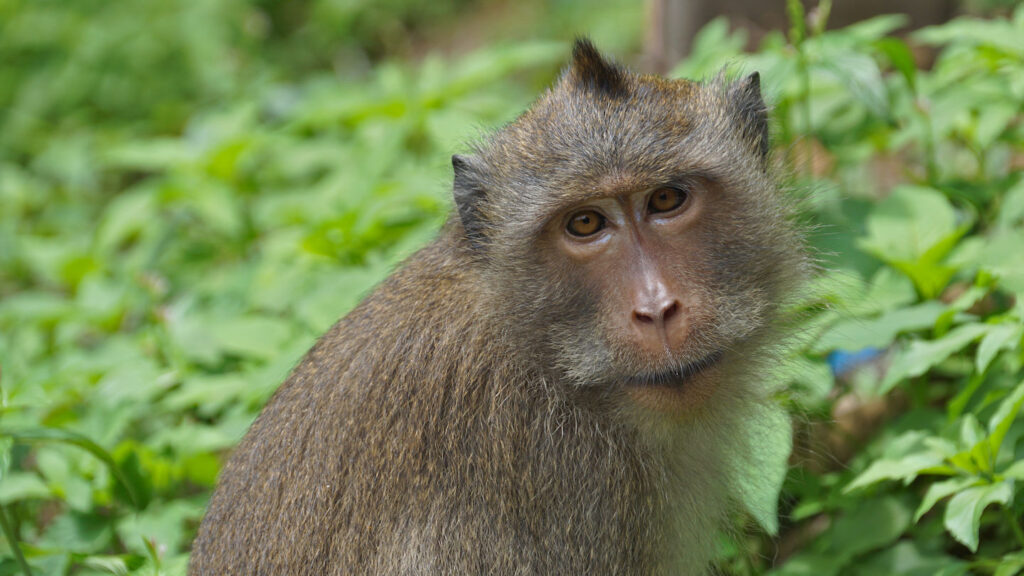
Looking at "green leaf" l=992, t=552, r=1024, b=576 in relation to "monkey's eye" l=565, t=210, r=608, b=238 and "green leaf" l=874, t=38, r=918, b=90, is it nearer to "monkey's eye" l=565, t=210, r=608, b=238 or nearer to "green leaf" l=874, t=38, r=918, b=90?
"monkey's eye" l=565, t=210, r=608, b=238

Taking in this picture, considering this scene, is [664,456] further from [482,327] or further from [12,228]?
[12,228]

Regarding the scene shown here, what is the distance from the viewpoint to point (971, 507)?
3.08 m

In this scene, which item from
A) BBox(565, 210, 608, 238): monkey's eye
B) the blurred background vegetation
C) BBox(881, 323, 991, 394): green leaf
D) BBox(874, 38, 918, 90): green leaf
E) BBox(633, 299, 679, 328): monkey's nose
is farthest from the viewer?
BBox(874, 38, 918, 90): green leaf

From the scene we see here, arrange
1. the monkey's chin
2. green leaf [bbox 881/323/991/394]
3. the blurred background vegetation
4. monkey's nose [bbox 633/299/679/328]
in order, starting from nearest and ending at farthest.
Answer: monkey's nose [bbox 633/299/679/328], the monkey's chin, green leaf [bbox 881/323/991/394], the blurred background vegetation

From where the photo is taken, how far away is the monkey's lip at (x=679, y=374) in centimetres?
A: 307

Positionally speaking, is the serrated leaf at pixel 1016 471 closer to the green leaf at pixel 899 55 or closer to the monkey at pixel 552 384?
the monkey at pixel 552 384

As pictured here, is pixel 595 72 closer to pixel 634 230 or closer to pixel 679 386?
pixel 634 230

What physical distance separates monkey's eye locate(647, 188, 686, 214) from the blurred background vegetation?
0.80 metres

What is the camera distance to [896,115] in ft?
15.8

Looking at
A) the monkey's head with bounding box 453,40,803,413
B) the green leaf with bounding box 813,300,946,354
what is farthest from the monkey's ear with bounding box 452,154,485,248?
the green leaf with bounding box 813,300,946,354

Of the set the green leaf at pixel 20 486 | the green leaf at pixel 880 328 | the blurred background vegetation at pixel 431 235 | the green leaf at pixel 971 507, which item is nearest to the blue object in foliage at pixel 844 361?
the blurred background vegetation at pixel 431 235

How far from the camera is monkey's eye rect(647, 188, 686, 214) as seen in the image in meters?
3.19

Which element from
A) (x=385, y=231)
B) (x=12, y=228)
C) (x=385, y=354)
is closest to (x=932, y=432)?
(x=385, y=354)

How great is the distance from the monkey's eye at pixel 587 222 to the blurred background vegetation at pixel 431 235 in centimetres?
97
